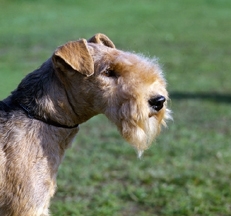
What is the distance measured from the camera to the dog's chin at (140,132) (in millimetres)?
4287

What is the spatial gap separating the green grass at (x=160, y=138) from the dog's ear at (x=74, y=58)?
84.1 inches

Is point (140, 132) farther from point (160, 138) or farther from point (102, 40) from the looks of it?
point (160, 138)

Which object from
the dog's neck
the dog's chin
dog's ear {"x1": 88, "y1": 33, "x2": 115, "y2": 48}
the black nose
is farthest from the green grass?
the black nose

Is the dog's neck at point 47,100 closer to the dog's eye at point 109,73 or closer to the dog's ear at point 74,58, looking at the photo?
the dog's ear at point 74,58

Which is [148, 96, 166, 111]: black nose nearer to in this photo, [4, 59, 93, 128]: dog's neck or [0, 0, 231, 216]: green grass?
[4, 59, 93, 128]: dog's neck

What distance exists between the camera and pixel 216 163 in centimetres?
756

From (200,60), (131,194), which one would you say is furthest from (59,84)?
(200,60)

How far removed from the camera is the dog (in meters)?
4.08

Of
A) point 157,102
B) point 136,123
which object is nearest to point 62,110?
point 136,123

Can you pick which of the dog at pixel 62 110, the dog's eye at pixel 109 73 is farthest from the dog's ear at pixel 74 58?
the dog's eye at pixel 109 73

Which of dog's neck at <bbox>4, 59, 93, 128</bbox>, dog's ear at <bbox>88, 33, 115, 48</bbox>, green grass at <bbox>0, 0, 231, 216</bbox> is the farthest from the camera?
green grass at <bbox>0, 0, 231, 216</bbox>

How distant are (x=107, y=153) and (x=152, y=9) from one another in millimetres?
22311

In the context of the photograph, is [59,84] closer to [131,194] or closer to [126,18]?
[131,194]

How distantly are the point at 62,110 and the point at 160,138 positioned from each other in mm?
4650
